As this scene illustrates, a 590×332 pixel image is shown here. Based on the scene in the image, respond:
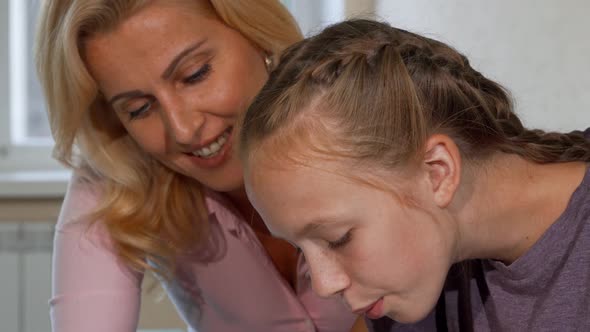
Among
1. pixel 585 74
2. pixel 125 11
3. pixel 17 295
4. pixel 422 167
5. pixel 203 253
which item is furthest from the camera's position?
pixel 17 295

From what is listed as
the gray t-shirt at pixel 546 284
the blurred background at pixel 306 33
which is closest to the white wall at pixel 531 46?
the blurred background at pixel 306 33

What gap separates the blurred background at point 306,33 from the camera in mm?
1542

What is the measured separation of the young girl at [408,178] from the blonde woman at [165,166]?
0.94ft

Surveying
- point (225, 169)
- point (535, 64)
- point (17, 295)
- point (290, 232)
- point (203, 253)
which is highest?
point (535, 64)

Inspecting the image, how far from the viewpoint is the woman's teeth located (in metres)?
1.41

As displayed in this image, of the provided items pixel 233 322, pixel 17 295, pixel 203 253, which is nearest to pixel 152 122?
pixel 203 253

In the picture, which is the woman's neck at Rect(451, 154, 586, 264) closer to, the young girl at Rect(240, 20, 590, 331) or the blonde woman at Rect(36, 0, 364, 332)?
the young girl at Rect(240, 20, 590, 331)

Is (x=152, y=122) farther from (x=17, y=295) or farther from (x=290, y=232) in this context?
(x=17, y=295)

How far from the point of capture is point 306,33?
155cm

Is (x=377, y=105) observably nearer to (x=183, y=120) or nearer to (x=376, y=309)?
(x=376, y=309)

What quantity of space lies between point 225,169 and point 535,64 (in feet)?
1.90

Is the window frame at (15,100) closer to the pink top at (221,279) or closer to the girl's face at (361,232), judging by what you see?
the pink top at (221,279)

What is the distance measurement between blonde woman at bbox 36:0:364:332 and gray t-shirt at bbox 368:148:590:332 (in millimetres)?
425

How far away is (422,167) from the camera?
1.05 meters
